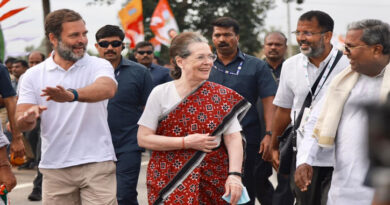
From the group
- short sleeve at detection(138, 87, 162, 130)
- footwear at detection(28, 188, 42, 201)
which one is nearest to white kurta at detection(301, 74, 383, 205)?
short sleeve at detection(138, 87, 162, 130)

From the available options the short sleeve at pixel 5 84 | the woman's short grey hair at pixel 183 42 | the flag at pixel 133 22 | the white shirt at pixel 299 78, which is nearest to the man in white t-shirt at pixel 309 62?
the white shirt at pixel 299 78

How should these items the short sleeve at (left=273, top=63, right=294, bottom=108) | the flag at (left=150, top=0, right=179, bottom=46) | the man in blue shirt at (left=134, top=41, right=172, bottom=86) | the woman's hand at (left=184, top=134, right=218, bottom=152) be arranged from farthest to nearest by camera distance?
the flag at (left=150, top=0, right=179, bottom=46) → the man in blue shirt at (left=134, top=41, right=172, bottom=86) → the short sleeve at (left=273, top=63, right=294, bottom=108) → the woman's hand at (left=184, top=134, right=218, bottom=152)

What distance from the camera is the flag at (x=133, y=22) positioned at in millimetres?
18234

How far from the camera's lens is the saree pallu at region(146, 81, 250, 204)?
→ 4.50 m

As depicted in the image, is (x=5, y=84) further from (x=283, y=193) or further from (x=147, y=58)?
(x=147, y=58)

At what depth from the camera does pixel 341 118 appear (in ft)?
14.3

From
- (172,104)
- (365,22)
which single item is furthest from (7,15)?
(365,22)

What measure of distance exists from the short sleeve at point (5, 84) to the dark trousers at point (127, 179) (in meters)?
1.26

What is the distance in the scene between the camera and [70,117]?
4.69 meters

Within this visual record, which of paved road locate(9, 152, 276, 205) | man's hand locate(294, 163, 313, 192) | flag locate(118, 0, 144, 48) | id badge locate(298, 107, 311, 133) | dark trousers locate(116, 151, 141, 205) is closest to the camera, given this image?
man's hand locate(294, 163, 313, 192)

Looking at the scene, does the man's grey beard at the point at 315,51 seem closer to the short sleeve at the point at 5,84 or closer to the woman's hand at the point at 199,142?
the woman's hand at the point at 199,142

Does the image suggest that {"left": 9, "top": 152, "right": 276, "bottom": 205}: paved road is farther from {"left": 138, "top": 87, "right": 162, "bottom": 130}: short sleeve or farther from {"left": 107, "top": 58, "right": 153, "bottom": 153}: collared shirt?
{"left": 138, "top": 87, "right": 162, "bottom": 130}: short sleeve

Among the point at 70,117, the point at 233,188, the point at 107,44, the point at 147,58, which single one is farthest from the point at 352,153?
the point at 147,58

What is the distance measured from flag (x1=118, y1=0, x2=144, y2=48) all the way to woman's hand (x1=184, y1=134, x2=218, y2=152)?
14.0 m
